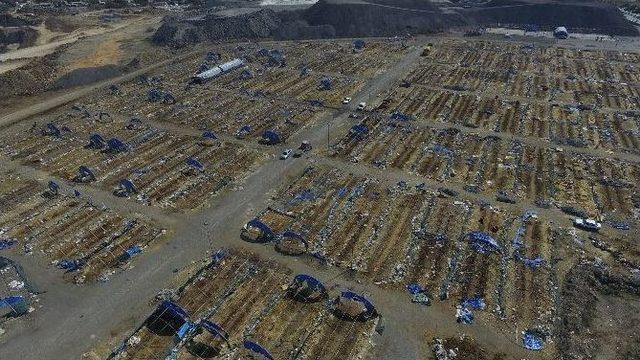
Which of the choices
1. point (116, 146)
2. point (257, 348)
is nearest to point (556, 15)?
point (116, 146)

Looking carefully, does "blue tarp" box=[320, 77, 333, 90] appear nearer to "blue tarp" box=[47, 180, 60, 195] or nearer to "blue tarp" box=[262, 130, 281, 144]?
"blue tarp" box=[262, 130, 281, 144]

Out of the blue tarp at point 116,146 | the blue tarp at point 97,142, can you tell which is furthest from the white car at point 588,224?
the blue tarp at point 97,142

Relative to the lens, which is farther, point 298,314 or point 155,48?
point 155,48

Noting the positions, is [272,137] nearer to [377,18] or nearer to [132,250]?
[132,250]

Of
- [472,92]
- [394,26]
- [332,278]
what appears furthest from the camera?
[394,26]

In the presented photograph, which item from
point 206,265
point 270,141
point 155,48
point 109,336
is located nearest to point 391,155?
point 270,141

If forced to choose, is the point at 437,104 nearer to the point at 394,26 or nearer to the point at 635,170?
the point at 635,170
